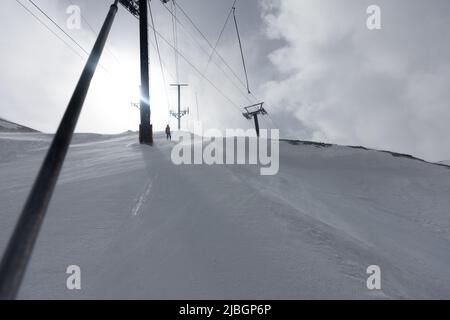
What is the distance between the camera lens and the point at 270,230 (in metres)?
3.85

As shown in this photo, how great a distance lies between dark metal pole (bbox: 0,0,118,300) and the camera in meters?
1.15

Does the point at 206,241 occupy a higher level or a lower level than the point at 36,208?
lower

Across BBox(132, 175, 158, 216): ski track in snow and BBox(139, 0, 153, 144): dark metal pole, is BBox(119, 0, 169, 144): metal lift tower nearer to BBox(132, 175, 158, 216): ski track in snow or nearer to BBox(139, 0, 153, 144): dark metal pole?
BBox(139, 0, 153, 144): dark metal pole

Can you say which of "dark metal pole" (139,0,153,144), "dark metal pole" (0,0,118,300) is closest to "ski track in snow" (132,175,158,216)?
"dark metal pole" (0,0,118,300)

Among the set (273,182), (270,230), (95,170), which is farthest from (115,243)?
(273,182)

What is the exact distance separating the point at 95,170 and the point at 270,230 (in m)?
5.02

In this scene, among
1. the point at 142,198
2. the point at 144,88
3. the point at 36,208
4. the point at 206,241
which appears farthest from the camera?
the point at 144,88

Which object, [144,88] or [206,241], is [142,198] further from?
[144,88]

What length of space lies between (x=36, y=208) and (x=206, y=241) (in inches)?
96.1

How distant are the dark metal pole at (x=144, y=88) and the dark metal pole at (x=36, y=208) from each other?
433 inches

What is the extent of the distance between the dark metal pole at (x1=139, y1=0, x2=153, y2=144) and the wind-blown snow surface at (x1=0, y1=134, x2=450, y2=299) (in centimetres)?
534

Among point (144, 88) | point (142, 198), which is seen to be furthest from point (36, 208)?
point (144, 88)

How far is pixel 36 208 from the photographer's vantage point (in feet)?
4.49

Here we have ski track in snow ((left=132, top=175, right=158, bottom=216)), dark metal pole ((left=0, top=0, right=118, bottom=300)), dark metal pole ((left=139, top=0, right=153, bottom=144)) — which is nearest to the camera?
dark metal pole ((left=0, top=0, right=118, bottom=300))
